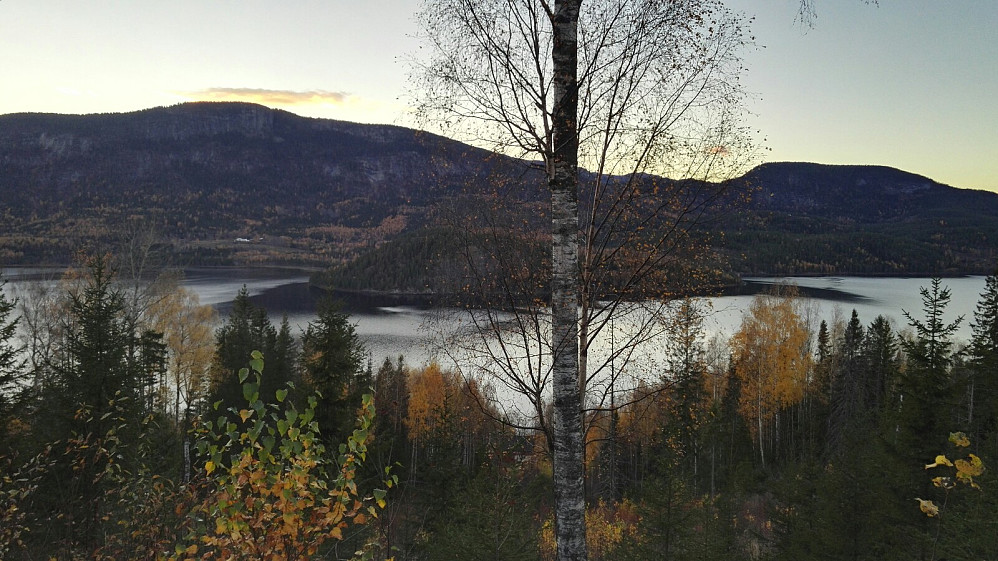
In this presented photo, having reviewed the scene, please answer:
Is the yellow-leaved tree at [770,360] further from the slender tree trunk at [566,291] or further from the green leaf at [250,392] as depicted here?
the green leaf at [250,392]

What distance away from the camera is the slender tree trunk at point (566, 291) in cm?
424

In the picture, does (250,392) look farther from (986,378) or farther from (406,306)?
(406,306)

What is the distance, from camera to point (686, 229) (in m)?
5.19

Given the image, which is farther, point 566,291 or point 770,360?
point 770,360

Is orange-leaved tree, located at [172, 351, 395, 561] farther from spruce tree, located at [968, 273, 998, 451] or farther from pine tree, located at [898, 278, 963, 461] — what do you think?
spruce tree, located at [968, 273, 998, 451]

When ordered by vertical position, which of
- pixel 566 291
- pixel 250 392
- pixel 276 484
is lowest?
pixel 276 484

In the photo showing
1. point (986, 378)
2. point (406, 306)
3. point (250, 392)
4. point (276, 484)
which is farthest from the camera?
point (406, 306)

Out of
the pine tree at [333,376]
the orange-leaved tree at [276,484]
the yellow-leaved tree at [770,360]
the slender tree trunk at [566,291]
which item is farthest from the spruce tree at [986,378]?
the orange-leaved tree at [276,484]

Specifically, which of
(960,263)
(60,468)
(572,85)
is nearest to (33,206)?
(60,468)

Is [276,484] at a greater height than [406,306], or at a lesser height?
greater

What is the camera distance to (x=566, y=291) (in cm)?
435

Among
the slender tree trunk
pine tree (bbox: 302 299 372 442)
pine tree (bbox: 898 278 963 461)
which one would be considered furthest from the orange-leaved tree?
pine tree (bbox: 898 278 963 461)

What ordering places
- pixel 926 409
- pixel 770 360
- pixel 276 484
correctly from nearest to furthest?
pixel 276 484, pixel 926 409, pixel 770 360

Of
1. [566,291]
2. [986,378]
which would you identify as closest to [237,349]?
[566,291]
